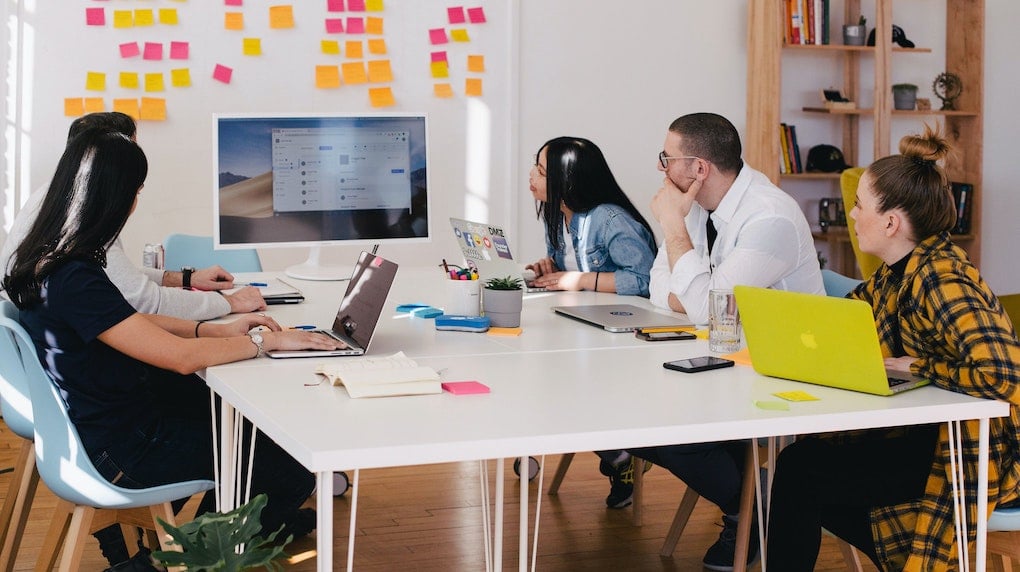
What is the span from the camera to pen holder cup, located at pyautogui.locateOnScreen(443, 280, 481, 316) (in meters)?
2.67

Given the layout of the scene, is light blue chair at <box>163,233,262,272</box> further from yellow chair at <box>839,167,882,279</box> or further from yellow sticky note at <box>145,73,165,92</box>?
yellow chair at <box>839,167,882,279</box>

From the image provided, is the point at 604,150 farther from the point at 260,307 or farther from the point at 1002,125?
the point at 260,307

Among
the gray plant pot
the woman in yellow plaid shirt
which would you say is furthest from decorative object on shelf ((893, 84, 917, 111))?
the gray plant pot

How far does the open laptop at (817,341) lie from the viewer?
1899 mm

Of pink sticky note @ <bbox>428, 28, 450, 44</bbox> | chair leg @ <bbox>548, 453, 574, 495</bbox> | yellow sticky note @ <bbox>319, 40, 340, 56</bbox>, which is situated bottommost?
chair leg @ <bbox>548, 453, 574, 495</bbox>

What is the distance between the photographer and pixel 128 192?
7.23 ft

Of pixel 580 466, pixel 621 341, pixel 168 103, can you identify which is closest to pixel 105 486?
pixel 621 341

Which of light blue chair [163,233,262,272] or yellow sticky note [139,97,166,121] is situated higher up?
yellow sticky note [139,97,166,121]

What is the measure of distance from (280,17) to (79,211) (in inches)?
106

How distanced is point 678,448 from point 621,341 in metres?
0.32

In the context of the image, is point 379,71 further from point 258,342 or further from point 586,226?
point 258,342

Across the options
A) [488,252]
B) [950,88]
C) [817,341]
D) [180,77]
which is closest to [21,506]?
[488,252]

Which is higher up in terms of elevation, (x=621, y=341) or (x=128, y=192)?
(x=128, y=192)

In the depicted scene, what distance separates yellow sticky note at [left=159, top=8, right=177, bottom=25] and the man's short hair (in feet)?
7.93
